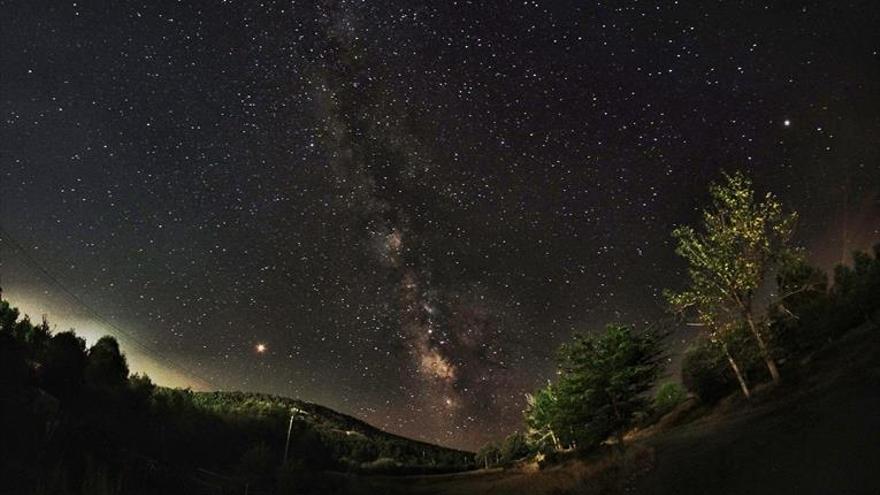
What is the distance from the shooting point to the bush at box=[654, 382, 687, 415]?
5814 centimetres

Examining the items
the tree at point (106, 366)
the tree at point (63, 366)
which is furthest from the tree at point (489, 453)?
the tree at point (63, 366)

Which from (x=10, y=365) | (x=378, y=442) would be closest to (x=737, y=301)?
(x=10, y=365)

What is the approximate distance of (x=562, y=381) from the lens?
48.1 meters

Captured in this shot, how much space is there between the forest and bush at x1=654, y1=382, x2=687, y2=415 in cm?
104

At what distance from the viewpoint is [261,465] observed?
38062 millimetres

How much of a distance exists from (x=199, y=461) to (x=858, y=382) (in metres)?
44.8

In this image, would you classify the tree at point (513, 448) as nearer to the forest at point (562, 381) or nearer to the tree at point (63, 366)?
the forest at point (562, 381)

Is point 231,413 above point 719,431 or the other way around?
above

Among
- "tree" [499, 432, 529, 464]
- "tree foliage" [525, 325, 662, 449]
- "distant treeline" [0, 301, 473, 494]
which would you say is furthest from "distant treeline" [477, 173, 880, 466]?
"tree" [499, 432, 529, 464]

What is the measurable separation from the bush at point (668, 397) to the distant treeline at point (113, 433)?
39.4m

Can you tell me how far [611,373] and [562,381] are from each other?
6954 millimetres

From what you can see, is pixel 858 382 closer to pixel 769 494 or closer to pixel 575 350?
pixel 769 494

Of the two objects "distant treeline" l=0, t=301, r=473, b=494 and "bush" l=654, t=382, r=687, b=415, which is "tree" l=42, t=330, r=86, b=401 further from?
"bush" l=654, t=382, r=687, b=415

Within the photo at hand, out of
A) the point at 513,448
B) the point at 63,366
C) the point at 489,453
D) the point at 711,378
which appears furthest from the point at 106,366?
the point at 489,453
